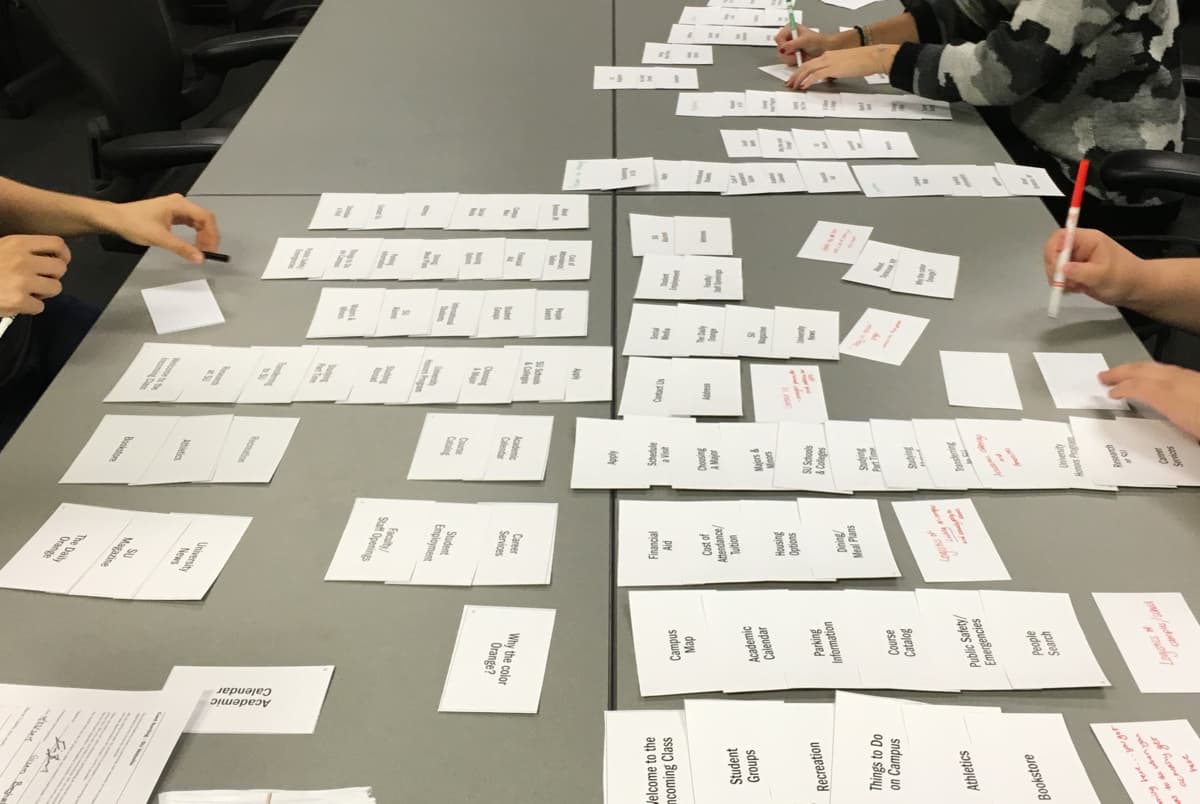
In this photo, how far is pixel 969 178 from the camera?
1.43m

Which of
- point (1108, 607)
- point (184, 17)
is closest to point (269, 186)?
point (1108, 607)

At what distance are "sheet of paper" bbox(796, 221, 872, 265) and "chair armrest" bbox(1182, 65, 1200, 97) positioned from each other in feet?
2.91

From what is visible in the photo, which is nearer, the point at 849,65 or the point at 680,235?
the point at 680,235

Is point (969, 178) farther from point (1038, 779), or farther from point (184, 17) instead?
point (184, 17)

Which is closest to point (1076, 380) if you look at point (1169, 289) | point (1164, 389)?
point (1164, 389)

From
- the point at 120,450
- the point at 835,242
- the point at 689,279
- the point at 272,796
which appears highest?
the point at 835,242

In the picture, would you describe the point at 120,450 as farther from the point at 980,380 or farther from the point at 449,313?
the point at 980,380

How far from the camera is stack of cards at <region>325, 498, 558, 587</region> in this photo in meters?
0.81

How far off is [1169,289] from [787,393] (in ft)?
1.78

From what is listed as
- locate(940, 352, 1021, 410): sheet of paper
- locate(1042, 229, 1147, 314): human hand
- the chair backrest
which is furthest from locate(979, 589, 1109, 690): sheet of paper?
the chair backrest

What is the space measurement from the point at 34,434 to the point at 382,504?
43cm

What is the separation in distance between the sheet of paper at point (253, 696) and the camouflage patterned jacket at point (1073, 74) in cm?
147

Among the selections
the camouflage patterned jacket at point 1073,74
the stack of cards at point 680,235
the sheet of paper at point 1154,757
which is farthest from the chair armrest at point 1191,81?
the sheet of paper at point 1154,757

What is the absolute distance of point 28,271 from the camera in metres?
1.08
